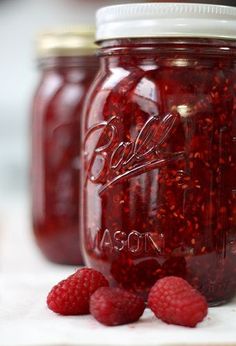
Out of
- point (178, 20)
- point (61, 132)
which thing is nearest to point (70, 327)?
Result: point (178, 20)

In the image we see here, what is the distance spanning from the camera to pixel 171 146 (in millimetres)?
1174

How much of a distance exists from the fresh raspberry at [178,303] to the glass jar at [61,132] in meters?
0.51

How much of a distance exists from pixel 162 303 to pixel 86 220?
0.26m

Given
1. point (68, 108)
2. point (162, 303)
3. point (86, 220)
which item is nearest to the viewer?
point (162, 303)

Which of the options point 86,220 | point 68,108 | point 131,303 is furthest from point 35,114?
point 131,303

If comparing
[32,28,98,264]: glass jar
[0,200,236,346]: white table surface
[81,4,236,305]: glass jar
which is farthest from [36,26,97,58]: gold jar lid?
[0,200,236,346]: white table surface

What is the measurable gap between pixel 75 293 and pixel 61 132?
49 cm

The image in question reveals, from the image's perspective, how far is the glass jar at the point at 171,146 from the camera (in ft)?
3.84

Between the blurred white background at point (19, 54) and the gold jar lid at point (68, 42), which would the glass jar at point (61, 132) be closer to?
the gold jar lid at point (68, 42)

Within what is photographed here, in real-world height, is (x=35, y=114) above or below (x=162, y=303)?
above

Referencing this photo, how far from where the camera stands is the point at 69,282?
1140 mm

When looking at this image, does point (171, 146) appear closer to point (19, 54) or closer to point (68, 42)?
point (68, 42)

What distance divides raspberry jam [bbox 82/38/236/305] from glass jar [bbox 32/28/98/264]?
325mm

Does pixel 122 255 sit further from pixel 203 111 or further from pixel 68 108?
pixel 68 108
